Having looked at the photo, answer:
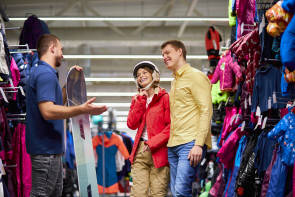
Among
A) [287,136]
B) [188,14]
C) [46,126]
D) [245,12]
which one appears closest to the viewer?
[46,126]

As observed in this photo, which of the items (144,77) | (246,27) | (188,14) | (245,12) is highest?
(188,14)

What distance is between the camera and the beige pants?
3668 mm

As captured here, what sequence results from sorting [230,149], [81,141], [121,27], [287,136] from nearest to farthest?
[287,136], [81,141], [230,149], [121,27]

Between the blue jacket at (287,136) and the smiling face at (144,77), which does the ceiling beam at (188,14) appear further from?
the blue jacket at (287,136)

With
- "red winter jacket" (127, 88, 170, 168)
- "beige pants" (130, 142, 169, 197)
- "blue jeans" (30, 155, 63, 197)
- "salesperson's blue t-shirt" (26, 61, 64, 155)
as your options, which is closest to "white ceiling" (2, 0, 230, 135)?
"red winter jacket" (127, 88, 170, 168)

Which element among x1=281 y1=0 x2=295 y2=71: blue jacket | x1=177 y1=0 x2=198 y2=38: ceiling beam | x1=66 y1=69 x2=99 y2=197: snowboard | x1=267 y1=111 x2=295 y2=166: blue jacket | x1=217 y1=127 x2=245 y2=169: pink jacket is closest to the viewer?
x1=281 y1=0 x2=295 y2=71: blue jacket

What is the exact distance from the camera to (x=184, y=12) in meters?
11.0

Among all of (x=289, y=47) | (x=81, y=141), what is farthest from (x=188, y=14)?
(x=289, y=47)

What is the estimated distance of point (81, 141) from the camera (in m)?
3.44

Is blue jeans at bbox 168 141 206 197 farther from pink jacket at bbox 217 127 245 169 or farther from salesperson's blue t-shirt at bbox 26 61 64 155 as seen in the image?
pink jacket at bbox 217 127 245 169

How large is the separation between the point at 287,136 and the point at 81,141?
4.96 ft

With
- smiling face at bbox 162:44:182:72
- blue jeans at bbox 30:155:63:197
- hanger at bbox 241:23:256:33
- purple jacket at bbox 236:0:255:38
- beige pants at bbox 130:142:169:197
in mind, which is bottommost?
beige pants at bbox 130:142:169:197

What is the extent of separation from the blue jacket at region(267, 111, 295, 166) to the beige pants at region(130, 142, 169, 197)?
953 mm

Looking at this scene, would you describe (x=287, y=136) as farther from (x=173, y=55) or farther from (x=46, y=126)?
(x=46, y=126)
